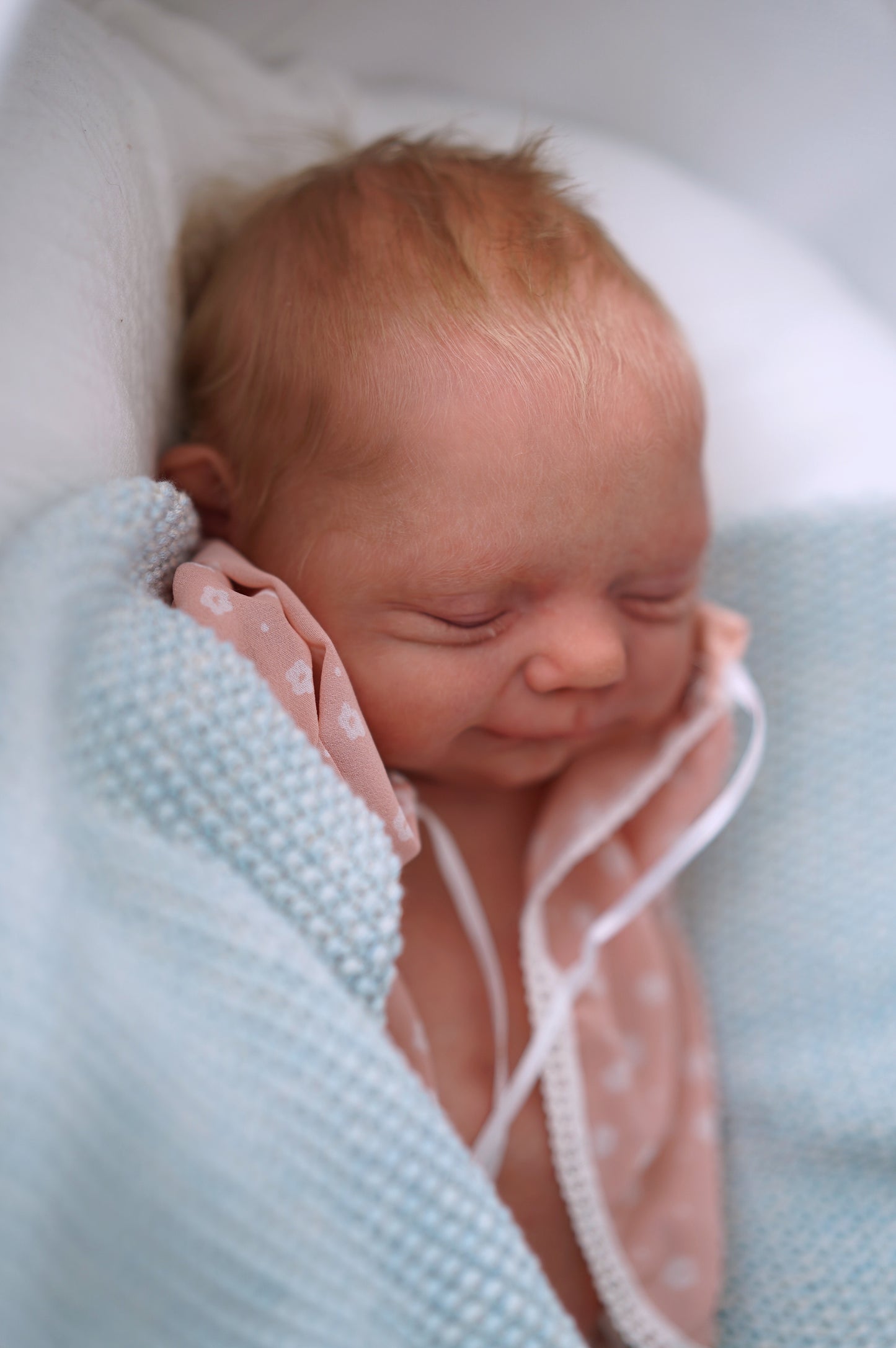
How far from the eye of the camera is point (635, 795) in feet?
3.54

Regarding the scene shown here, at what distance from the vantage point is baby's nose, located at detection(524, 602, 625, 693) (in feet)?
2.68

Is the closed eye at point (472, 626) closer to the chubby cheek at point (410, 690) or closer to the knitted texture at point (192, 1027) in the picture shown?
the chubby cheek at point (410, 690)

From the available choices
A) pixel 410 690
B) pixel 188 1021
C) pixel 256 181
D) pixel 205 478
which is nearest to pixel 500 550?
pixel 410 690

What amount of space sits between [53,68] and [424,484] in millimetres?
334

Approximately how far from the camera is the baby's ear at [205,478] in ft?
2.89

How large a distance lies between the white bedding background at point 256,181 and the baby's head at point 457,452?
0.34 feet

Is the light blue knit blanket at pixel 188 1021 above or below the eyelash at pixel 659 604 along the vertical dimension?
below

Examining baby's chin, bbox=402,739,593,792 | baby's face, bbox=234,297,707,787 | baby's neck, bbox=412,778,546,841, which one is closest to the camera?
baby's face, bbox=234,297,707,787

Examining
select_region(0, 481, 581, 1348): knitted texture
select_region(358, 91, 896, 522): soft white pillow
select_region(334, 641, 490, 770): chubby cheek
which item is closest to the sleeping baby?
select_region(334, 641, 490, 770): chubby cheek

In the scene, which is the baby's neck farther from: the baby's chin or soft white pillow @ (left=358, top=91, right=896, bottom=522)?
soft white pillow @ (left=358, top=91, right=896, bottom=522)

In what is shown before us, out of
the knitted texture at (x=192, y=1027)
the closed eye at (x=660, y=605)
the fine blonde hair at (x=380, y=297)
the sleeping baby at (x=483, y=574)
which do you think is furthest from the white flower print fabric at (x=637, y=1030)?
the fine blonde hair at (x=380, y=297)

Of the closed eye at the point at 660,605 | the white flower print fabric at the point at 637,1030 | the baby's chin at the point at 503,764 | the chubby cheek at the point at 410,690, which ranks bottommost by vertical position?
the white flower print fabric at the point at 637,1030

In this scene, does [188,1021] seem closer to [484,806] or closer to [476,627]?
[476,627]

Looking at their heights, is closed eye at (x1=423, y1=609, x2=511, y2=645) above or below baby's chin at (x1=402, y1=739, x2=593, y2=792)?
above
